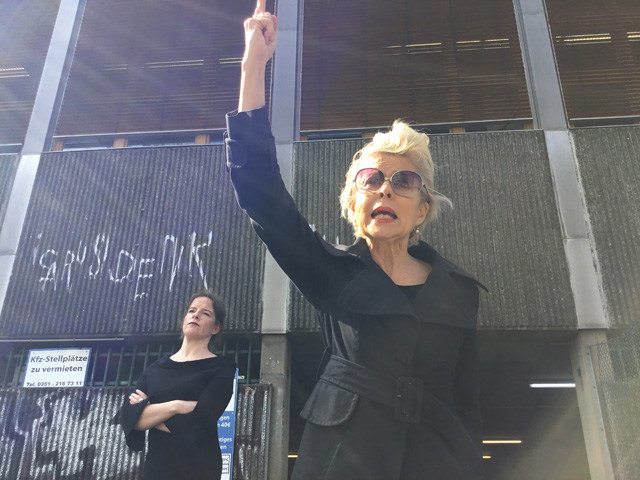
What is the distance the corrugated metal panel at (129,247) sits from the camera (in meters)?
8.15

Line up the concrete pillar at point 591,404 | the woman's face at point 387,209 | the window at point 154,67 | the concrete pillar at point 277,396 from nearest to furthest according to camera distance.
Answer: the woman's face at point 387,209, the concrete pillar at point 591,404, the concrete pillar at point 277,396, the window at point 154,67

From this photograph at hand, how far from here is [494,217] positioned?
8.17m

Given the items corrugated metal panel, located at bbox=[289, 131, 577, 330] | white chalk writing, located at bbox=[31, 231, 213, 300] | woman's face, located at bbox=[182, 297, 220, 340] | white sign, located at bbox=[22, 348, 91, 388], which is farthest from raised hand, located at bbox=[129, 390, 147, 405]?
white sign, located at bbox=[22, 348, 91, 388]

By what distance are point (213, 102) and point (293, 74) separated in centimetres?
166

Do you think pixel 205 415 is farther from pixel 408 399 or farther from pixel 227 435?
pixel 227 435

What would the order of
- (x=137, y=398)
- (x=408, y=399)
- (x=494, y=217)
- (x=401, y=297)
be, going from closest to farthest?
1. (x=408, y=399)
2. (x=401, y=297)
3. (x=137, y=398)
4. (x=494, y=217)

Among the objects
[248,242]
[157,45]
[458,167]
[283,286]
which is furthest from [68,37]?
[458,167]

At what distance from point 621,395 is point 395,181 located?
6.70 metres

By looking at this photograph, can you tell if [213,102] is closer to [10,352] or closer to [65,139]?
[65,139]

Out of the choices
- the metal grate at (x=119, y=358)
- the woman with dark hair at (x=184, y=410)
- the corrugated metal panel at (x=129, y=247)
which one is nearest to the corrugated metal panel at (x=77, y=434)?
the metal grate at (x=119, y=358)

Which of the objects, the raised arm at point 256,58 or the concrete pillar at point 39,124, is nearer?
the raised arm at point 256,58

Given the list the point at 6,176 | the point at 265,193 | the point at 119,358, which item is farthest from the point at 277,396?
the point at 265,193

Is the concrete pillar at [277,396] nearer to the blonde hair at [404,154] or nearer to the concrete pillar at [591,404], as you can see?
the concrete pillar at [591,404]

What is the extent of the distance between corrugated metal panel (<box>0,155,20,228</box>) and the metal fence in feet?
32.7
